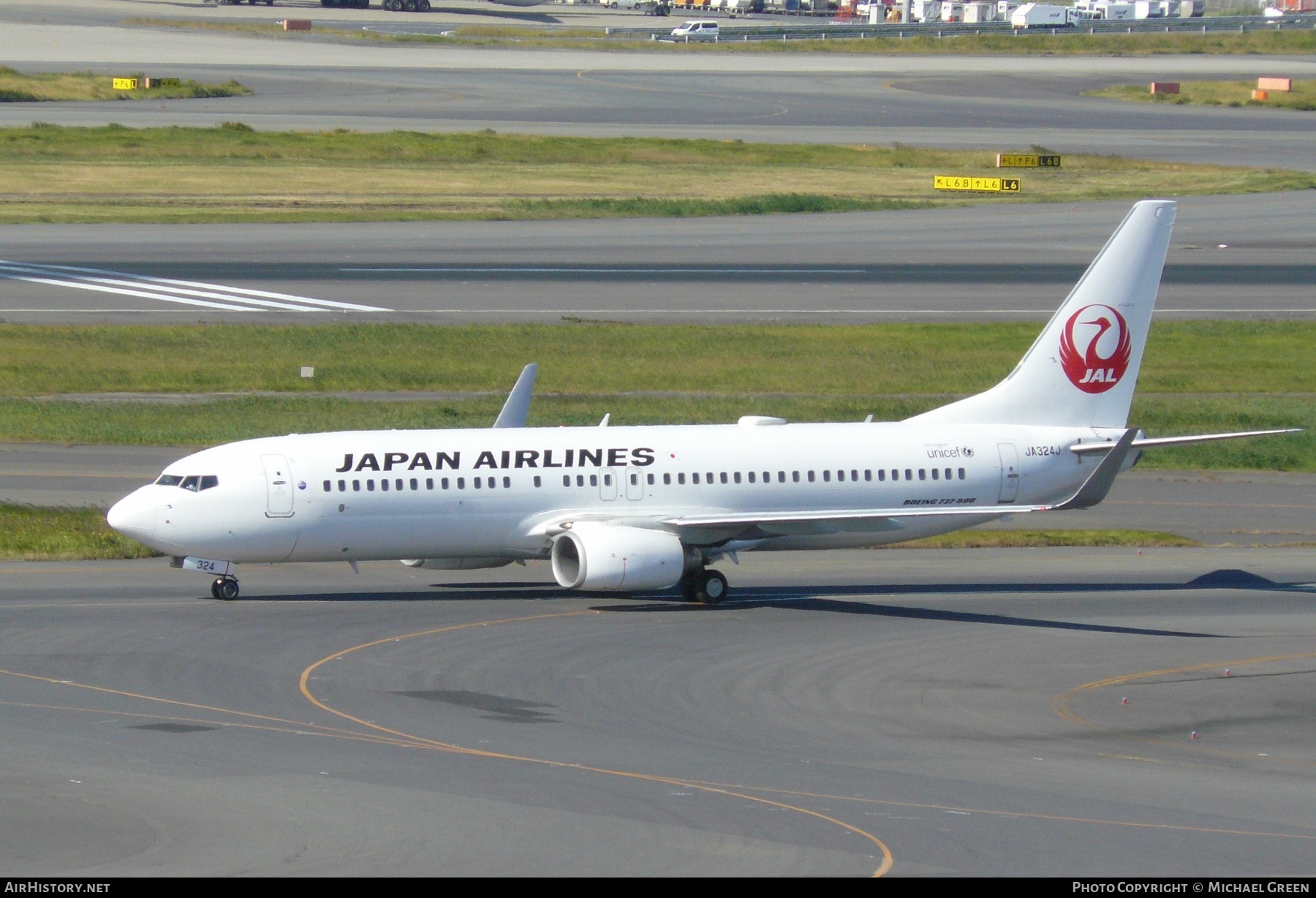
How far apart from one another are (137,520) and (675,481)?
11.9 metres

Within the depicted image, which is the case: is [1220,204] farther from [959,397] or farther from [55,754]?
[55,754]

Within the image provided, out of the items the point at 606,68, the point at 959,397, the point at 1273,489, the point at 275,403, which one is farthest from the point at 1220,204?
the point at 606,68

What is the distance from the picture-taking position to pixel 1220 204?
103188 mm

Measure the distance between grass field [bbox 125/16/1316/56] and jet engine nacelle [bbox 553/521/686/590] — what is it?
144924 mm

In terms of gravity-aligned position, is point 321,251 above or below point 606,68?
below

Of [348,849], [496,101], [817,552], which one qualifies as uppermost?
[496,101]

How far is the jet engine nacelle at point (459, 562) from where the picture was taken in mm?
40562

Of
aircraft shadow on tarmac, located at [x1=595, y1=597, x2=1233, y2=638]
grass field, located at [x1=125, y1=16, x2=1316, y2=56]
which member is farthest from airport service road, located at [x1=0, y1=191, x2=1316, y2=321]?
grass field, located at [x1=125, y1=16, x2=1316, y2=56]

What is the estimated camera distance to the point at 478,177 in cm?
10900

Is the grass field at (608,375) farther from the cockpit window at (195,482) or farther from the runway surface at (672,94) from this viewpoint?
the runway surface at (672,94)

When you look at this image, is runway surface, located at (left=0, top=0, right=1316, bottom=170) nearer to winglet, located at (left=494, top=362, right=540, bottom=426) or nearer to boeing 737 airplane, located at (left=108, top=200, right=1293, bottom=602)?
boeing 737 airplane, located at (left=108, top=200, right=1293, bottom=602)

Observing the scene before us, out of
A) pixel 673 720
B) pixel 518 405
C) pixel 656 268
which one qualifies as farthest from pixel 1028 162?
pixel 673 720

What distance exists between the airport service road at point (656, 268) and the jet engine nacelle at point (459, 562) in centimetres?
2553
